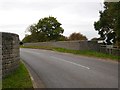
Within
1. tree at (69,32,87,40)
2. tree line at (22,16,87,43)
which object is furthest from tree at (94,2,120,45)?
tree at (69,32,87,40)

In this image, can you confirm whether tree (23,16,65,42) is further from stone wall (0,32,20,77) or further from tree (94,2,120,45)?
stone wall (0,32,20,77)

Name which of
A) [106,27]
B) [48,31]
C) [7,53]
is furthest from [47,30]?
[7,53]

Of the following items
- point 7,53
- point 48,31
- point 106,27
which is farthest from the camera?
point 48,31

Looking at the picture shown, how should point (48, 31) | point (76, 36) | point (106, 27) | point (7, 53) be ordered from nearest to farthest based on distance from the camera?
point (7, 53)
point (106, 27)
point (48, 31)
point (76, 36)

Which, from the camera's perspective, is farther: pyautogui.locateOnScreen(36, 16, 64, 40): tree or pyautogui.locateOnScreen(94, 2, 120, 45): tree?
pyautogui.locateOnScreen(36, 16, 64, 40): tree

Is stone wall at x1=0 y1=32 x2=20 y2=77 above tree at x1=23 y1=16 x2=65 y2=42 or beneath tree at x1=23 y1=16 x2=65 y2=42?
beneath

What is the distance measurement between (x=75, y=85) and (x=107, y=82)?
1.64 meters

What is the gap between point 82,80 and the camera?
15070mm

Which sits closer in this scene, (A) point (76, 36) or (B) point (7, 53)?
(B) point (7, 53)

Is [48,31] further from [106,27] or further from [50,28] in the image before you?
[106,27]

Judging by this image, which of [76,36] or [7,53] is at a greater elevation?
[76,36]

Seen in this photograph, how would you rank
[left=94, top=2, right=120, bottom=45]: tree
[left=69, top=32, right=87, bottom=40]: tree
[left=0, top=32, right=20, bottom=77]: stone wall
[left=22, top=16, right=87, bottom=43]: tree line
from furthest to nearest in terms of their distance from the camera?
[left=69, top=32, right=87, bottom=40]: tree → [left=22, top=16, right=87, bottom=43]: tree line → [left=94, top=2, right=120, bottom=45]: tree → [left=0, top=32, right=20, bottom=77]: stone wall

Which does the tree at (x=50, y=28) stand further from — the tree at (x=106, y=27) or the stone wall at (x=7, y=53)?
the stone wall at (x=7, y=53)

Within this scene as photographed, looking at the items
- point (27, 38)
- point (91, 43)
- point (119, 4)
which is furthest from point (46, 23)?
point (119, 4)
